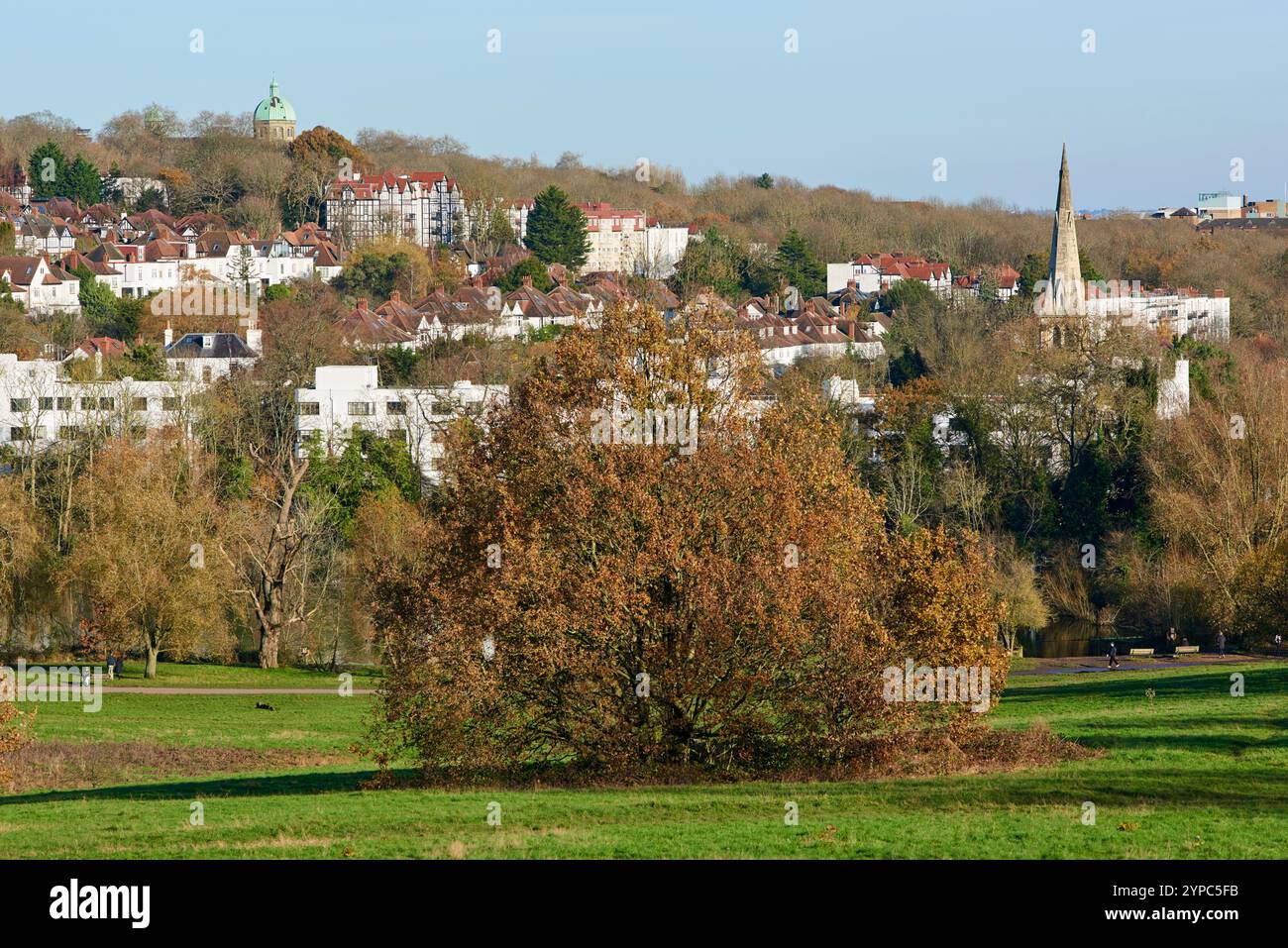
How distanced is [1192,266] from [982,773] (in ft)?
422

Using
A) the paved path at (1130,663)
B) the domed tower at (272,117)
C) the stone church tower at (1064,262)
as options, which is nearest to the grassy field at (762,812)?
the paved path at (1130,663)

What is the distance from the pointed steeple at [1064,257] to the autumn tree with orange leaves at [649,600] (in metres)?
85.3

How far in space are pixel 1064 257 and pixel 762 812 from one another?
306 feet

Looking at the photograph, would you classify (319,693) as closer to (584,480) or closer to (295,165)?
(584,480)

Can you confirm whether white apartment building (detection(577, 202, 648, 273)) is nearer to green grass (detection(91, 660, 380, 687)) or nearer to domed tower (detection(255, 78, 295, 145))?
domed tower (detection(255, 78, 295, 145))

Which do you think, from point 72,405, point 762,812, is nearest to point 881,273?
point 72,405

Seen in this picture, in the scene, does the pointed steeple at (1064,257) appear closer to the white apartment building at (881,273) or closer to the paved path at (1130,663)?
the white apartment building at (881,273)

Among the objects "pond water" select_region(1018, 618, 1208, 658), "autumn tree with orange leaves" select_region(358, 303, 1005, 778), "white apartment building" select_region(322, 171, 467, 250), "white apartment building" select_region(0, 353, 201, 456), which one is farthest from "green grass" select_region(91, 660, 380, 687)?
"white apartment building" select_region(322, 171, 467, 250)

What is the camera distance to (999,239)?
544ft

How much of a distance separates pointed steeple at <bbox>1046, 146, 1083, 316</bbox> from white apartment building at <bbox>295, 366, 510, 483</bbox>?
152 feet

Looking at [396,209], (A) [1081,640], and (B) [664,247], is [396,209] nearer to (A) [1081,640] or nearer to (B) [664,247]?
(B) [664,247]

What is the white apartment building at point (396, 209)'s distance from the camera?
497ft

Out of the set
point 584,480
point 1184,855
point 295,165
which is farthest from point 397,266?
point 1184,855

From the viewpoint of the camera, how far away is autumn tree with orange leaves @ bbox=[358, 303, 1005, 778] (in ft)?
81.3
